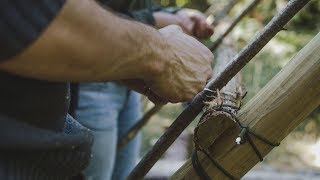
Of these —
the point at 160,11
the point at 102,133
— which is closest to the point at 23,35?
the point at 102,133

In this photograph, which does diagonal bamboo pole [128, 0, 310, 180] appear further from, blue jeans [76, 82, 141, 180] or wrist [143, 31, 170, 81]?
blue jeans [76, 82, 141, 180]

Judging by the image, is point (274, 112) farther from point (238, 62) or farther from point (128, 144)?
point (128, 144)

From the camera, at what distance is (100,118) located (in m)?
2.19

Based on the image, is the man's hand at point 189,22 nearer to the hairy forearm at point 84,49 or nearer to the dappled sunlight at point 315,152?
the hairy forearm at point 84,49

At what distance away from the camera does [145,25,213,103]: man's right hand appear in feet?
3.77

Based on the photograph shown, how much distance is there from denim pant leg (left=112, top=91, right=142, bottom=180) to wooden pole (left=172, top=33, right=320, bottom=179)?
4.08 feet

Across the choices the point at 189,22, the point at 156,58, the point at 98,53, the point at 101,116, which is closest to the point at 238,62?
the point at 156,58

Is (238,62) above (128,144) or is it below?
above

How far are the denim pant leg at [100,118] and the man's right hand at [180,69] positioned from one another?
36.0 inches

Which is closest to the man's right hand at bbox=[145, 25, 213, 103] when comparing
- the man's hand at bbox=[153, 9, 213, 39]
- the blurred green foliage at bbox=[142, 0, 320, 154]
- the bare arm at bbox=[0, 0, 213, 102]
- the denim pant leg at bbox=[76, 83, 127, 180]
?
the bare arm at bbox=[0, 0, 213, 102]

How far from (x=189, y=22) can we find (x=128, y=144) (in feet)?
2.20

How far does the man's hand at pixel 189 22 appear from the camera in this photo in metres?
2.47

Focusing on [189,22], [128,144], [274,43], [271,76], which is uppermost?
[189,22]

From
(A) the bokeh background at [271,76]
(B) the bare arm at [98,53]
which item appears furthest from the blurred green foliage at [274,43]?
(B) the bare arm at [98,53]
